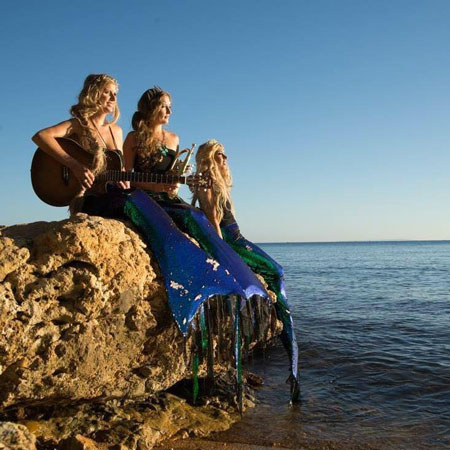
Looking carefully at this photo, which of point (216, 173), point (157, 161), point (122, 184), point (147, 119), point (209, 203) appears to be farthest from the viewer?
point (216, 173)

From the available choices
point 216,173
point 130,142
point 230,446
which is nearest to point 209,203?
point 216,173

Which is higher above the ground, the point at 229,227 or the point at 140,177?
the point at 140,177

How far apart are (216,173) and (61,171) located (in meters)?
2.00

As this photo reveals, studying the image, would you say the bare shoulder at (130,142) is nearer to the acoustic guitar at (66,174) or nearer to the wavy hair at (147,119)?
the wavy hair at (147,119)

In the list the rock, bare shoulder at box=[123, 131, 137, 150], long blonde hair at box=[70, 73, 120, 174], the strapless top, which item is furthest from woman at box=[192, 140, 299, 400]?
the rock

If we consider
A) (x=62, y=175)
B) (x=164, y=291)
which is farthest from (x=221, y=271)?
(x=62, y=175)

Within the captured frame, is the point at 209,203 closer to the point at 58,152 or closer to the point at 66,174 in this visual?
the point at 66,174

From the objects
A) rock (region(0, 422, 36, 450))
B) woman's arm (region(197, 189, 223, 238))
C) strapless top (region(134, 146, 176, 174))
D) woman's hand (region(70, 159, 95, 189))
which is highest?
strapless top (region(134, 146, 176, 174))

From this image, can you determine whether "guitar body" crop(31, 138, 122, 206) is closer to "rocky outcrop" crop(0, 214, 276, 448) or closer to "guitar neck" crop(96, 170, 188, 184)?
"guitar neck" crop(96, 170, 188, 184)

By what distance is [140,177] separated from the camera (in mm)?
4406

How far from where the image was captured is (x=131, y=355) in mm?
3926

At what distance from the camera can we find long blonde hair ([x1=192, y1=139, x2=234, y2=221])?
5445mm

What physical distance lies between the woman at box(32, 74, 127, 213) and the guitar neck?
7cm

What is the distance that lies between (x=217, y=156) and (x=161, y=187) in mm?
1376
